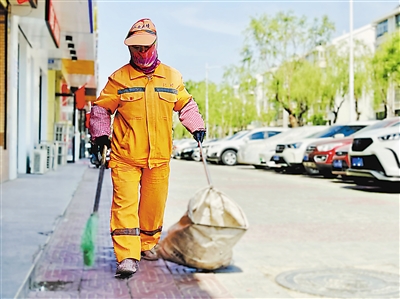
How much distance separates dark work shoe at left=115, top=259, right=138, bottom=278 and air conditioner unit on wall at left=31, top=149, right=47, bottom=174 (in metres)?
19.5

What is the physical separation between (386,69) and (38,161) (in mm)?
29164

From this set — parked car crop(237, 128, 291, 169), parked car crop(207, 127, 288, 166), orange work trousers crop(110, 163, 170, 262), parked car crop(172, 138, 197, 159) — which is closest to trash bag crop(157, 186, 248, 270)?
parked car crop(172, 138, 197, 159)

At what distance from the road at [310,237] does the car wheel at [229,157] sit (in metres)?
15.6

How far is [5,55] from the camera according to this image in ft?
54.4

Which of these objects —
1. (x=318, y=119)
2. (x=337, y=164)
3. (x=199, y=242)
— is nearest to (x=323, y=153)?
(x=337, y=164)

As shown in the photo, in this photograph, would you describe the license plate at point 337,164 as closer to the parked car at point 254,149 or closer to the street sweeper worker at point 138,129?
the parked car at point 254,149

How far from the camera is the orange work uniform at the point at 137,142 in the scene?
1.32 meters

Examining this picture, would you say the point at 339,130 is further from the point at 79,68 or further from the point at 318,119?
the point at 318,119

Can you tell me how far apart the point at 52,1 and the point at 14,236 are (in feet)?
17.1

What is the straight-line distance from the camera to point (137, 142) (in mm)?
1339

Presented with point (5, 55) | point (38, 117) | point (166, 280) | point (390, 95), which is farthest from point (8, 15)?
point (390, 95)

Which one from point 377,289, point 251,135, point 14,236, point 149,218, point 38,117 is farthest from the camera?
point 251,135

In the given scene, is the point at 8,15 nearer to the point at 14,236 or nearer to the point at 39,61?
the point at 39,61

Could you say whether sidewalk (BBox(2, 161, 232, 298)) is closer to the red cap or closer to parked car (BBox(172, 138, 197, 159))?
parked car (BBox(172, 138, 197, 159))
